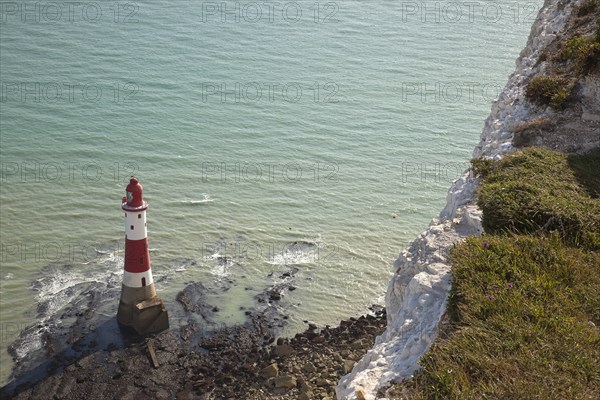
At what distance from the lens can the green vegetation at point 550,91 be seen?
19.7m

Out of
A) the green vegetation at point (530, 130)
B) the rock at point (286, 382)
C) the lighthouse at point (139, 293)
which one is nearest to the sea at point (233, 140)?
the lighthouse at point (139, 293)

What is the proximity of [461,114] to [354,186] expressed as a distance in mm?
13990

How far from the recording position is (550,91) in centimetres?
2027

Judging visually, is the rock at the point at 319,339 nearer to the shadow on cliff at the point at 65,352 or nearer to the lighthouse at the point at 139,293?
the lighthouse at the point at 139,293

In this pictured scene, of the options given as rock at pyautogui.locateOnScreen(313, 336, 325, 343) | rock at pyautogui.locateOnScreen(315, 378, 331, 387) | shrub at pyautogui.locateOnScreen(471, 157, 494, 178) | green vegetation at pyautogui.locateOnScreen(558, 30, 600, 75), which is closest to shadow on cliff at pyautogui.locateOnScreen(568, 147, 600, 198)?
shrub at pyautogui.locateOnScreen(471, 157, 494, 178)

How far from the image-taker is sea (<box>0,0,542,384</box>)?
108 ft

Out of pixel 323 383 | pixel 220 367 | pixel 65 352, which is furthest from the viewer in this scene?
pixel 65 352

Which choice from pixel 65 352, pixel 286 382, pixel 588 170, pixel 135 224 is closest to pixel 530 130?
pixel 588 170

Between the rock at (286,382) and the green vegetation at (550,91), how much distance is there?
11.7 metres

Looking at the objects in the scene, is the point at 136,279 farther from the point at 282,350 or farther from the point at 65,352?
the point at 282,350

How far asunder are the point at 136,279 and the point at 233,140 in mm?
18879

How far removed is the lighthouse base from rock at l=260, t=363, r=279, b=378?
5213mm

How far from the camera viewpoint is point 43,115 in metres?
46.8

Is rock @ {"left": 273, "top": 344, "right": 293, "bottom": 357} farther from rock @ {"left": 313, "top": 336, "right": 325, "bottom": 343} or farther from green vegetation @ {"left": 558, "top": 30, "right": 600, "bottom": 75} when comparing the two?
green vegetation @ {"left": 558, "top": 30, "right": 600, "bottom": 75}
